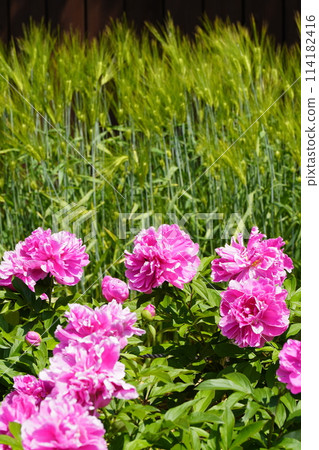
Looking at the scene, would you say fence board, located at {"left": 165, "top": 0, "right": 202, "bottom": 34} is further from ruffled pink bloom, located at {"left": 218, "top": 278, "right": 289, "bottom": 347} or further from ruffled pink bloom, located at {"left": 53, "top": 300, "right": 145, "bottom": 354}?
ruffled pink bloom, located at {"left": 53, "top": 300, "right": 145, "bottom": 354}

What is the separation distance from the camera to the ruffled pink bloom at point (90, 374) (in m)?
0.65

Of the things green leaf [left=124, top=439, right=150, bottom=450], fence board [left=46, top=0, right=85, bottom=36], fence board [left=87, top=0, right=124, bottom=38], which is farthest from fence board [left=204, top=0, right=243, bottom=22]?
green leaf [left=124, top=439, right=150, bottom=450]

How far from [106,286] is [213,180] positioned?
99 centimetres

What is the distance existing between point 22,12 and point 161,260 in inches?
78.4

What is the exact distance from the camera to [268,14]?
2713mm

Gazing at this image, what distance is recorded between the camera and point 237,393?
29.0 inches

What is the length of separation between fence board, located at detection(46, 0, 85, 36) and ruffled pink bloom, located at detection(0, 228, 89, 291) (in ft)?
5.88

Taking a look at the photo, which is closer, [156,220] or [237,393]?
[237,393]

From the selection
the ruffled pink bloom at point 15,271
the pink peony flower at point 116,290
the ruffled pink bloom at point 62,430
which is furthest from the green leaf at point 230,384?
the ruffled pink bloom at point 15,271

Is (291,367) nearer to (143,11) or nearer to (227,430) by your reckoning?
(227,430)

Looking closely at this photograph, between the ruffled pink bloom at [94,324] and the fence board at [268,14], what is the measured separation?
85.8 inches
